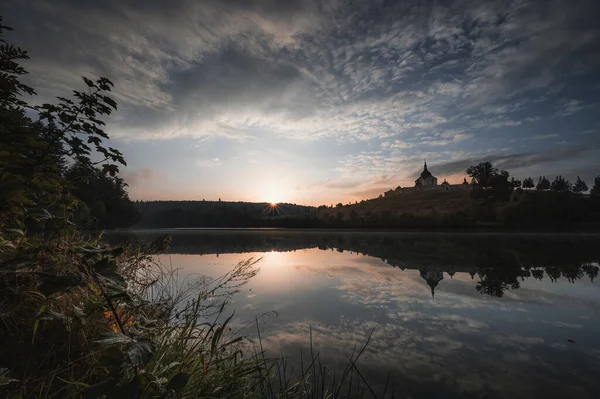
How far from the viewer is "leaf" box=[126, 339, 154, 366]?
5.13 ft

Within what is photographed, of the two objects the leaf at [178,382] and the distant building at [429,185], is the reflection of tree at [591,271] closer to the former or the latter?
the leaf at [178,382]

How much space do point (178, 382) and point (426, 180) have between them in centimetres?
19954

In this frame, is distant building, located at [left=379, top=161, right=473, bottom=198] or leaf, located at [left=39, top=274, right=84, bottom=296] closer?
leaf, located at [left=39, top=274, right=84, bottom=296]

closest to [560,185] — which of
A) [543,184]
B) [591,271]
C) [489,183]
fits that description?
[543,184]

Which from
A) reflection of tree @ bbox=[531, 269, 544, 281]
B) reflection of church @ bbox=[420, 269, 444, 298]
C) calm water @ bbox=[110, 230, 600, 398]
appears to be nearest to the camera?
calm water @ bbox=[110, 230, 600, 398]

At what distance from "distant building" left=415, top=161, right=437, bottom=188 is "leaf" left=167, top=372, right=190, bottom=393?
196926 mm

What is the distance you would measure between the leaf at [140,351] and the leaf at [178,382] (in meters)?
0.27

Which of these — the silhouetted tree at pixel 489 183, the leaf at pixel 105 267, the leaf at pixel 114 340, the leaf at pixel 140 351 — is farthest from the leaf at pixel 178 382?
the silhouetted tree at pixel 489 183

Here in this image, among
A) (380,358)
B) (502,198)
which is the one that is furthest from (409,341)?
(502,198)

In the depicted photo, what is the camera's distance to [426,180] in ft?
608

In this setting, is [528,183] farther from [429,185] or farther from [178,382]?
[178,382]

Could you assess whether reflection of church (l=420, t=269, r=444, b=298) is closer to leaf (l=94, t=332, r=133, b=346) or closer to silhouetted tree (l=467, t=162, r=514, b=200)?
leaf (l=94, t=332, r=133, b=346)

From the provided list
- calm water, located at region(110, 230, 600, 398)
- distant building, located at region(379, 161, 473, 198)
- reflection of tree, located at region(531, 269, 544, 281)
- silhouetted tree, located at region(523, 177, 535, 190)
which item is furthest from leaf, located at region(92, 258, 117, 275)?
distant building, located at region(379, 161, 473, 198)

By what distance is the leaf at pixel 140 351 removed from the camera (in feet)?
5.13
